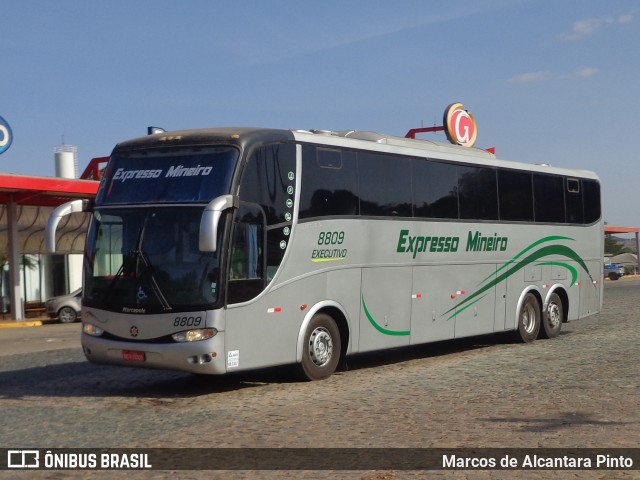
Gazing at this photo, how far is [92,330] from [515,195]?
919 centimetres

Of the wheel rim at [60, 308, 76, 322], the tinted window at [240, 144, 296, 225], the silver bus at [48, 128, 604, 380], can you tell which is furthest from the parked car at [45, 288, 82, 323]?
the tinted window at [240, 144, 296, 225]

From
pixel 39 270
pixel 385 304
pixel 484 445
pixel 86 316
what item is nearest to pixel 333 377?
pixel 385 304

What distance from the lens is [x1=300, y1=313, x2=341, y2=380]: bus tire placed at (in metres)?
13.5

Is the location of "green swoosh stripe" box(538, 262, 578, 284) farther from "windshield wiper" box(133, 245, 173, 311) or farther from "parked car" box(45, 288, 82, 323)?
"parked car" box(45, 288, 82, 323)

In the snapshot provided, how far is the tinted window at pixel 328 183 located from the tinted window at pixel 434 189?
178cm

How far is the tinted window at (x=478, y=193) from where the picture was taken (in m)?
17.1

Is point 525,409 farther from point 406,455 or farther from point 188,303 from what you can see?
point 188,303

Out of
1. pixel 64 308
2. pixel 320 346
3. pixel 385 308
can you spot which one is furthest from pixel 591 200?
pixel 64 308

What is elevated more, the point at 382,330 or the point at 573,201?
the point at 573,201

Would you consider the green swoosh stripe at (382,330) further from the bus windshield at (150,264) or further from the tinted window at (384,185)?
the bus windshield at (150,264)

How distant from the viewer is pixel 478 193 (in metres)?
17.5

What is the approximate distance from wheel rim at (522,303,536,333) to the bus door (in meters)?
4.39

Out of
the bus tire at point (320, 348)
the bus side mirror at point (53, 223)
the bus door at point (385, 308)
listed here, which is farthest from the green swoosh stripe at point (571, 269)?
the bus side mirror at point (53, 223)

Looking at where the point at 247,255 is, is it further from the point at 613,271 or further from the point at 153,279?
the point at 613,271
